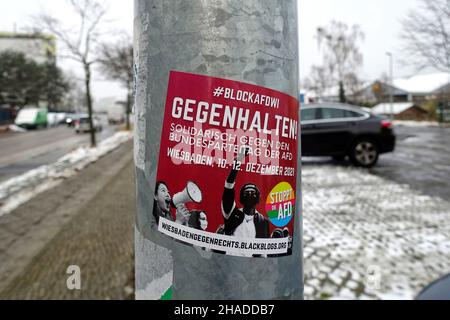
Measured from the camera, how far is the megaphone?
3.26 ft

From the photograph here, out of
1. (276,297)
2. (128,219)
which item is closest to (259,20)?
(276,297)

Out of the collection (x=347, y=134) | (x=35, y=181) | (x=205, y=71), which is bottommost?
(x=35, y=181)

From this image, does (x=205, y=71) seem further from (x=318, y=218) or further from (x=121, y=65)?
(x=121, y=65)

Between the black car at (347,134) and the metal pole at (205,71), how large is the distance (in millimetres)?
8993

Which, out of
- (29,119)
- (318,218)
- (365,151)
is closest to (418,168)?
(365,151)

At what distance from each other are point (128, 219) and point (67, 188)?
11.1 feet

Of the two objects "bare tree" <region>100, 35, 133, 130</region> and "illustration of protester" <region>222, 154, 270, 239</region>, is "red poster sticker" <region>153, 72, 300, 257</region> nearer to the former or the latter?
"illustration of protester" <region>222, 154, 270, 239</region>

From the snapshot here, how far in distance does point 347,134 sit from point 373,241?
5718 millimetres

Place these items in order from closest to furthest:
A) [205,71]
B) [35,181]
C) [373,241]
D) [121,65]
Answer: [205,71], [373,241], [35,181], [121,65]

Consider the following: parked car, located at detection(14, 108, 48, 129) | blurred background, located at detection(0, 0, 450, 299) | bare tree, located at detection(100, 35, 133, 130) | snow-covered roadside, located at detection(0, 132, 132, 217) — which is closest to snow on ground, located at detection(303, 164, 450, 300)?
blurred background, located at detection(0, 0, 450, 299)

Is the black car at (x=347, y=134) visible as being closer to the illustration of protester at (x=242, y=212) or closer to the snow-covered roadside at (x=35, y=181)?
the snow-covered roadside at (x=35, y=181)

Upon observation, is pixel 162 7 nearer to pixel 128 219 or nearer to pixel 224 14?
pixel 224 14

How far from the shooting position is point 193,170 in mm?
988

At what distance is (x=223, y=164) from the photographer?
3.21 feet
